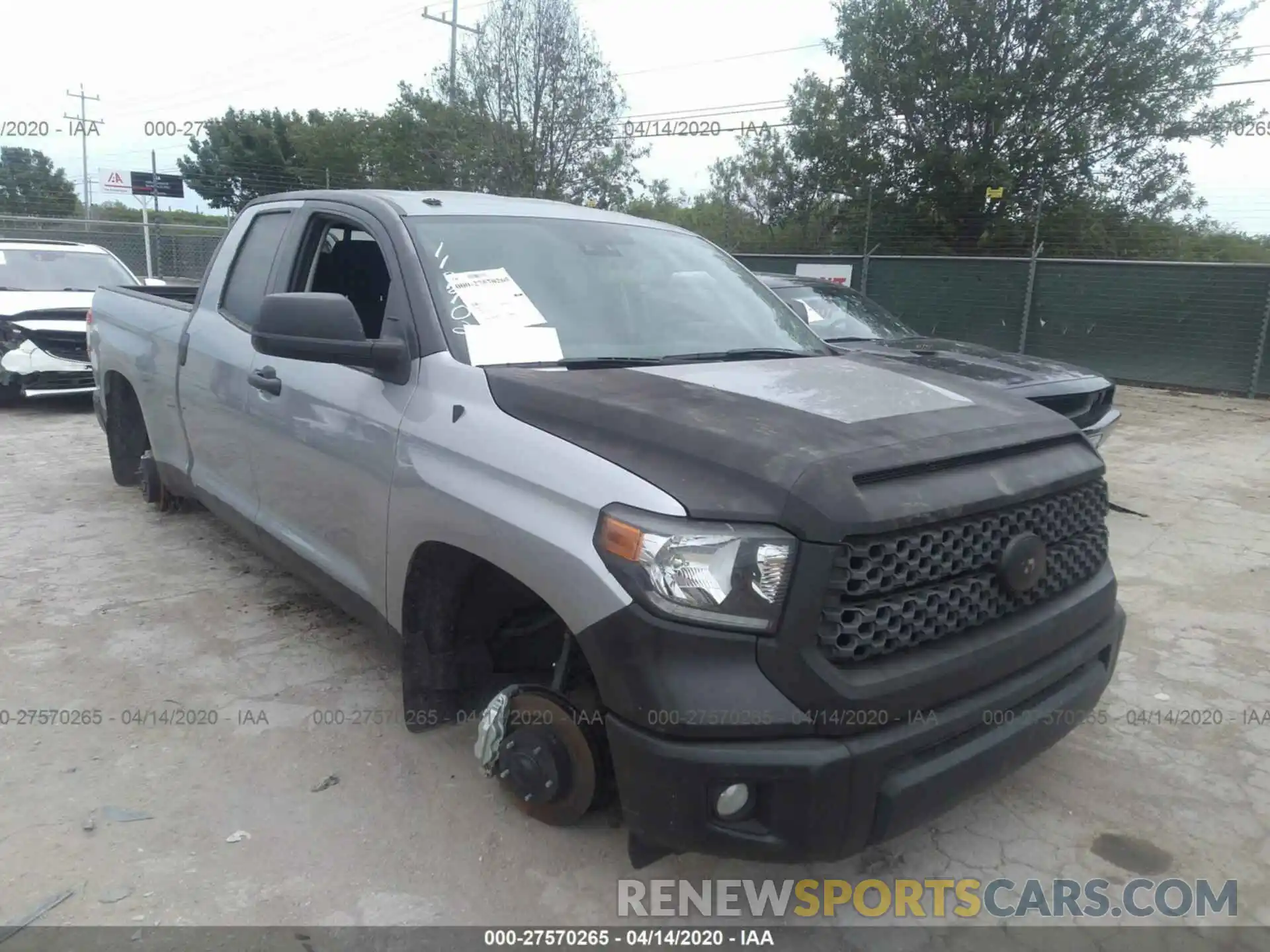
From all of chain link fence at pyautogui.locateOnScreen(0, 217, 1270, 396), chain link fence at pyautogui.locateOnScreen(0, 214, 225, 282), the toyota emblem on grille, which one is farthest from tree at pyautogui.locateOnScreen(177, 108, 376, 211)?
the toyota emblem on grille

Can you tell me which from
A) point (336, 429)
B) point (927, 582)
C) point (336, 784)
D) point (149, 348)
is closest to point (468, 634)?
point (336, 784)

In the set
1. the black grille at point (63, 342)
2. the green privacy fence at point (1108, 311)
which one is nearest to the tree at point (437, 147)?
the green privacy fence at point (1108, 311)

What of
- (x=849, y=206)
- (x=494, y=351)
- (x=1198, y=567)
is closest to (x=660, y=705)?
(x=494, y=351)

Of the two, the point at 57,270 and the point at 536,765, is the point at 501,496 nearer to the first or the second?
the point at 536,765

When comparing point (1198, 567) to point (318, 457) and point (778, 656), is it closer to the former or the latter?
point (778, 656)

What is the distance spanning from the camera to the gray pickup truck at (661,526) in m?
2.04

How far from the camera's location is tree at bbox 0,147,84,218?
3593 cm

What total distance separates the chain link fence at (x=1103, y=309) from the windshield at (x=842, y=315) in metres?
7.92

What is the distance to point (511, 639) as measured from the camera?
3012 mm

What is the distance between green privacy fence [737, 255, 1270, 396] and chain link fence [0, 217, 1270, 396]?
13mm

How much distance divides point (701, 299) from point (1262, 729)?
8.92ft

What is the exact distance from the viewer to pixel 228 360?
4.02 meters

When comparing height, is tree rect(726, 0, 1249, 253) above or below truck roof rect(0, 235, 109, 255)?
above

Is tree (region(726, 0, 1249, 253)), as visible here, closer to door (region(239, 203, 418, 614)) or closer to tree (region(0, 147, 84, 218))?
door (region(239, 203, 418, 614))
